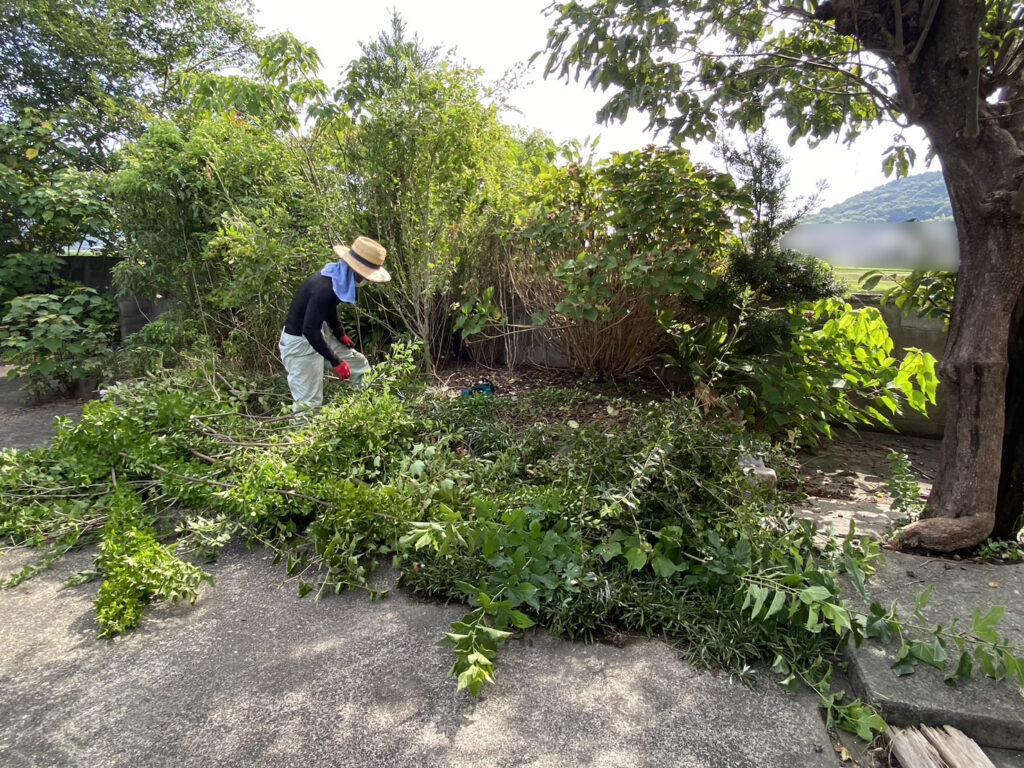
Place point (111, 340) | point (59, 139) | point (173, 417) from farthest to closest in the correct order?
point (59, 139)
point (111, 340)
point (173, 417)

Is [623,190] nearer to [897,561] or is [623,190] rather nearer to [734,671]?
[897,561]

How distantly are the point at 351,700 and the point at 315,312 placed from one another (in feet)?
9.85

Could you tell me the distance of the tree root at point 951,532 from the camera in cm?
305

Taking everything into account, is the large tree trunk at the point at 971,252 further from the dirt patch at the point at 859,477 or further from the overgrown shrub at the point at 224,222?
the overgrown shrub at the point at 224,222

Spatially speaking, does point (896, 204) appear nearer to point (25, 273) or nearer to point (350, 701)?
point (350, 701)

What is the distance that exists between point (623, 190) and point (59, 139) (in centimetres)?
1020

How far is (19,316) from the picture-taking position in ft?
21.4

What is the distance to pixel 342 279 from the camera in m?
4.62

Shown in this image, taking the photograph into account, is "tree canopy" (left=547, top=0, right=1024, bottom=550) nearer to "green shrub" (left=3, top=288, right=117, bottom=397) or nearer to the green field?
the green field

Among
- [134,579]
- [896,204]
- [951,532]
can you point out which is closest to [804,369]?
[896,204]

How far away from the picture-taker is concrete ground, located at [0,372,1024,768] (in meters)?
2.01

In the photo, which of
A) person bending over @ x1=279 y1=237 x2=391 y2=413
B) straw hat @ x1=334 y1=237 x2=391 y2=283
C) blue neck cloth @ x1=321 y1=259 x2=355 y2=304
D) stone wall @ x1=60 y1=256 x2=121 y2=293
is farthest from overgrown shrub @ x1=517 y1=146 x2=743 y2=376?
stone wall @ x1=60 y1=256 x2=121 y2=293

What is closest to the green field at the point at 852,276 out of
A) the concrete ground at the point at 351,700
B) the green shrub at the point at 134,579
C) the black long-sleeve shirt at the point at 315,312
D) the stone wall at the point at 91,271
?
the concrete ground at the point at 351,700

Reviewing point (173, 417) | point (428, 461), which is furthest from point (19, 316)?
point (428, 461)
